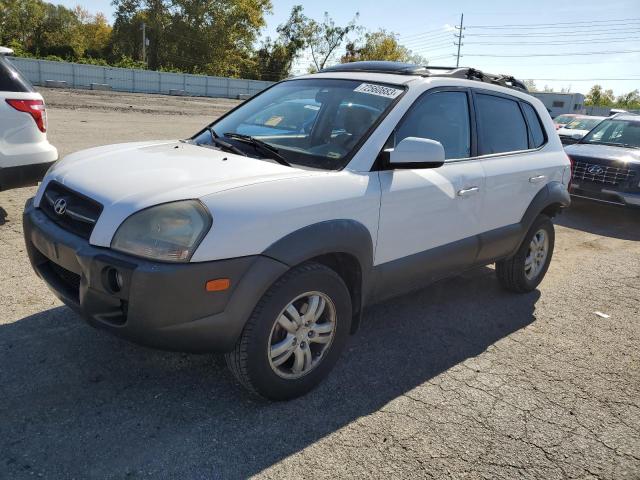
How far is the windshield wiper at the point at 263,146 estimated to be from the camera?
3.06 metres

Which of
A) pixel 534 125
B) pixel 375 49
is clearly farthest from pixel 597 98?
pixel 534 125

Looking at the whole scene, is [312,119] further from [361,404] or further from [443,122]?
[361,404]

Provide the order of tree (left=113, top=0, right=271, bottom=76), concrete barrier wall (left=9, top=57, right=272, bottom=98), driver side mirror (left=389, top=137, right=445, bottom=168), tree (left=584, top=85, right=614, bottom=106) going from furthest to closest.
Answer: tree (left=584, top=85, right=614, bottom=106) < tree (left=113, top=0, right=271, bottom=76) < concrete barrier wall (left=9, top=57, right=272, bottom=98) < driver side mirror (left=389, top=137, right=445, bottom=168)

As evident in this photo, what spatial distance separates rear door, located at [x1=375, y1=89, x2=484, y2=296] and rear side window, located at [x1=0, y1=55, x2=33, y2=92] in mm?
3842

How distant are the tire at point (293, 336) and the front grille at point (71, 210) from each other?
894 mm

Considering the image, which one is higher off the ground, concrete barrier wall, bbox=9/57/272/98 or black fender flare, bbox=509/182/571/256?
concrete barrier wall, bbox=9/57/272/98

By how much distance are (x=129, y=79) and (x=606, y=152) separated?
3373 centimetres

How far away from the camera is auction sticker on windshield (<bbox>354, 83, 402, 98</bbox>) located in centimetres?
338

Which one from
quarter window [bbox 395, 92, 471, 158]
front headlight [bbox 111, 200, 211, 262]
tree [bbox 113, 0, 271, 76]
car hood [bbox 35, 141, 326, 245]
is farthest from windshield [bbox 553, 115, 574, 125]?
tree [bbox 113, 0, 271, 76]

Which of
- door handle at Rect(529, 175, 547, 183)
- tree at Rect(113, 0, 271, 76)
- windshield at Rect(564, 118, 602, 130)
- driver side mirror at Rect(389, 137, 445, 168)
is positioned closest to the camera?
driver side mirror at Rect(389, 137, 445, 168)

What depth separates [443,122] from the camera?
3652 millimetres

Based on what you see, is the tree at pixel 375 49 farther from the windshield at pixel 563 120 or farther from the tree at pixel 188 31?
the windshield at pixel 563 120

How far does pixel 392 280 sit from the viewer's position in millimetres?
3283

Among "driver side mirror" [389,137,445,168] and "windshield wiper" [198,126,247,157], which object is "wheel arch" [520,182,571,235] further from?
"windshield wiper" [198,126,247,157]
